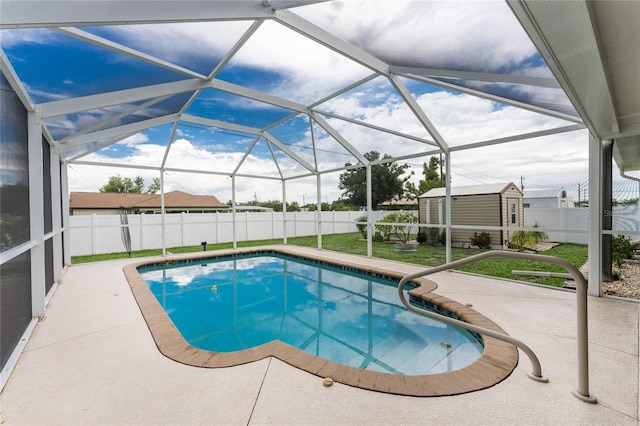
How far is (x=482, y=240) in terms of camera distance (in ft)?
36.4

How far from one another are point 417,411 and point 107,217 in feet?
40.4

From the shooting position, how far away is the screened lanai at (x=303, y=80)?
2316 millimetres

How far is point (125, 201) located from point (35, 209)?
20679 mm

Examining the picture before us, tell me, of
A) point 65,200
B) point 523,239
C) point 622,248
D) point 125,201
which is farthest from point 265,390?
point 125,201

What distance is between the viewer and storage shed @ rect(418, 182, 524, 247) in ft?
37.7

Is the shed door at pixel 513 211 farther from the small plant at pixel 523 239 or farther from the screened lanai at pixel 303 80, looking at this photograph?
the screened lanai at pixel 303 80

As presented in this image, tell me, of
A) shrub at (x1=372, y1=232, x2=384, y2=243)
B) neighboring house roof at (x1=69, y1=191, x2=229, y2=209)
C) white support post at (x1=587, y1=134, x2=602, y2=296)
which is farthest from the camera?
neighboring house roof at (x1=69, y1=191, x2=229, y2=209)

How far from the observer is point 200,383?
2.47m

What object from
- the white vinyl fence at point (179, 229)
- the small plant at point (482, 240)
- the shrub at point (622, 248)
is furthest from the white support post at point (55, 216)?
the small plant at point (482, 240)

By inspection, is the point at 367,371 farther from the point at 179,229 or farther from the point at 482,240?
the point at 179,229

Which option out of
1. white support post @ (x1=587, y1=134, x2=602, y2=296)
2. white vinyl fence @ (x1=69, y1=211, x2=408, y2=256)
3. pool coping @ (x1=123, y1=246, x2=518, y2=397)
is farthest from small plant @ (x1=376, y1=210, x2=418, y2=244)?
pool coping @ (x1=123, y1=246, x2=518, y2=397)

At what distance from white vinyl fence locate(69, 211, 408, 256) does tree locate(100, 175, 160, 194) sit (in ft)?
76.2

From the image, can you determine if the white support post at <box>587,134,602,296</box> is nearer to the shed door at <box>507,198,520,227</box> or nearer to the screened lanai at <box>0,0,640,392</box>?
the screened lanai at <box>0,0,640,392</box>

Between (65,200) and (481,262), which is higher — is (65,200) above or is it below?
above
